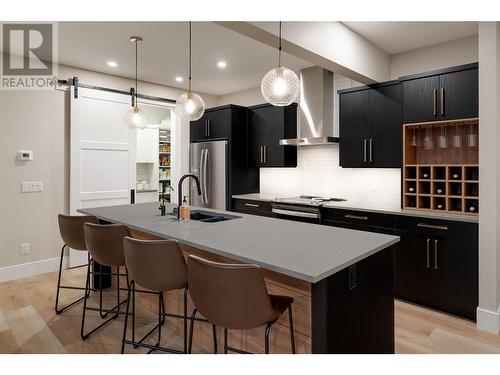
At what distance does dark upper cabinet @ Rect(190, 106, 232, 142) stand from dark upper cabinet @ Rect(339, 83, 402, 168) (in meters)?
1.83

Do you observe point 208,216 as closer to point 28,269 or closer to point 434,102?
point 434,102

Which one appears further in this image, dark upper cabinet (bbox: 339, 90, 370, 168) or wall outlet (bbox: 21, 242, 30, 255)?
wall outlet (bbox: 21, 242, 30, 255)

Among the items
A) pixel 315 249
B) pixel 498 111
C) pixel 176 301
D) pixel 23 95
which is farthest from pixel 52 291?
pixel 498 111

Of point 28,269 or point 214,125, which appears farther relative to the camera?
point 214,125

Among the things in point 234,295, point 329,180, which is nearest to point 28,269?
point 234,295

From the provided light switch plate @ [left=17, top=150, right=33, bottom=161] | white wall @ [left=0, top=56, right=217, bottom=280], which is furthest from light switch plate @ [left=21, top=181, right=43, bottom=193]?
light switch plate @ [left=17, top=150, right=33, bottom=161]

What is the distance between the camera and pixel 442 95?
126 inches

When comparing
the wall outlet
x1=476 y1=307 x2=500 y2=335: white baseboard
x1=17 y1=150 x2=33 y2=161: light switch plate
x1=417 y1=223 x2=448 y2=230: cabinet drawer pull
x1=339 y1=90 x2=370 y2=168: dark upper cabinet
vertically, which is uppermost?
x1=339 y1=90 x2=370 y2=168: dark upper cabinet

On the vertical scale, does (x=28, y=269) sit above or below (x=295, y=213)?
below

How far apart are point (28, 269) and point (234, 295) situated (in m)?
3.85

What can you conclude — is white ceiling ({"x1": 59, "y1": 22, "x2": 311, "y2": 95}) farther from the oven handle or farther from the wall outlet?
the wall outlet

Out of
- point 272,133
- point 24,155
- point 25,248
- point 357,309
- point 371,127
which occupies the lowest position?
point 25,248

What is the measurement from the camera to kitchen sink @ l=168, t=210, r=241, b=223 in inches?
121

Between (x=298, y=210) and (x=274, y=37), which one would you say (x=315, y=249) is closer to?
(x=274, y=37)
